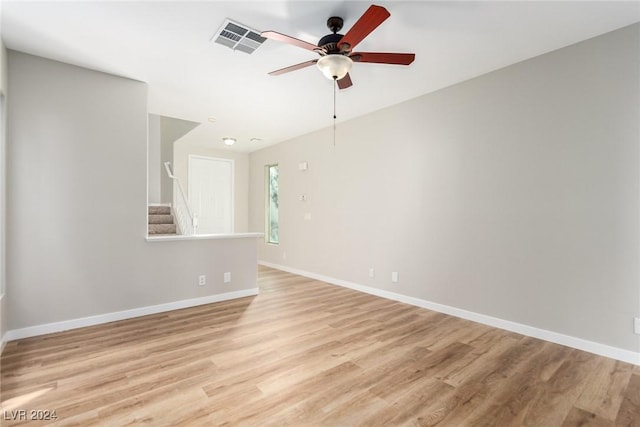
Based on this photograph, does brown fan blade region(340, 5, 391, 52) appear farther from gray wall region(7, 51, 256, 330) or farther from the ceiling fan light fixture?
gray wall region(7, 51, 256, 330)

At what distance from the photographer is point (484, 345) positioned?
2.79 meters

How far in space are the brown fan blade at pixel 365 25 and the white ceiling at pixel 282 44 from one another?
31cm

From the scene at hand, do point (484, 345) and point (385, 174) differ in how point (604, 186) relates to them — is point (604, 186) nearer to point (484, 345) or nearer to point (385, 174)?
point (484, 345)

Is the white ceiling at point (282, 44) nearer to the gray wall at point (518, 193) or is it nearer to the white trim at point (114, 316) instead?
the gray wall at point (518, 193)

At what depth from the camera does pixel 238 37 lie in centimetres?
264

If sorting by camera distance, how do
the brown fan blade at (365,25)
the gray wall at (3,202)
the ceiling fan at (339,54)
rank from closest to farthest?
the brown fan blade at (365,25), the ceiling fan at (339,54), the gray wall at (3,202)

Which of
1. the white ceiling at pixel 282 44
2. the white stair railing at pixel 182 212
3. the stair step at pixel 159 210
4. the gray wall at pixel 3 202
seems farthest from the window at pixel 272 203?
the gray wall at pixel 3 202

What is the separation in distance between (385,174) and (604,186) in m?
2.36


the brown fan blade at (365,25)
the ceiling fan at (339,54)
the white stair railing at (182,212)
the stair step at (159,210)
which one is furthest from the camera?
the stair step at (159,210)

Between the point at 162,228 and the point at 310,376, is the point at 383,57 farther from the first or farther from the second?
the point at 162,228

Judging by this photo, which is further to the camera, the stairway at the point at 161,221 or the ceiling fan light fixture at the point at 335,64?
the stairway at the point at 161,221

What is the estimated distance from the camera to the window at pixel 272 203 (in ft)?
22.9

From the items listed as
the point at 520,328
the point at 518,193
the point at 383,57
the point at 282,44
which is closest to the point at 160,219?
the point at 282,44

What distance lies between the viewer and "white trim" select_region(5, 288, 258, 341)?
291 cm
